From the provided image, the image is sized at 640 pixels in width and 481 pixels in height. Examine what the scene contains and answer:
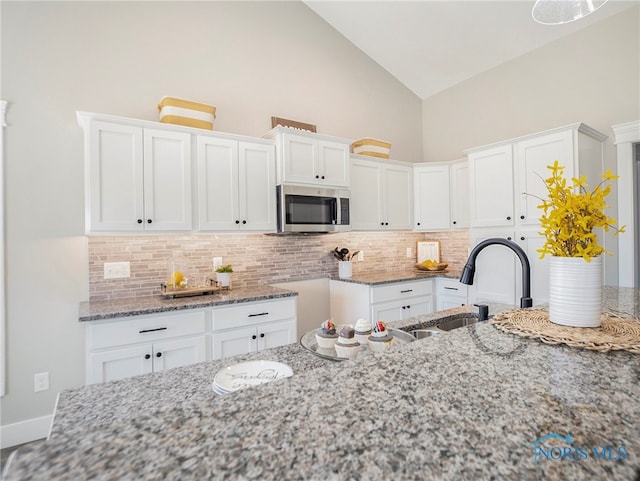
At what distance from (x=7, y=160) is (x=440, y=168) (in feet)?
13.8

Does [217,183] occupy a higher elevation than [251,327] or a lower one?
higher

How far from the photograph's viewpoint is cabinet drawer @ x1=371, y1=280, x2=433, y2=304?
11.7ft

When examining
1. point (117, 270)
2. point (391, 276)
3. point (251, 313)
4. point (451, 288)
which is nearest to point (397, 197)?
point (391, 276)

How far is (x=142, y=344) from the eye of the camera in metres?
2.32

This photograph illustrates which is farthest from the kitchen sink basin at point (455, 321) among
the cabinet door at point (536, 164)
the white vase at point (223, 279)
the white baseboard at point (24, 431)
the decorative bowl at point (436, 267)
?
the white baseboard at point (24, 431)

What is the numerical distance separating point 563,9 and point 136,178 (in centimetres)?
281

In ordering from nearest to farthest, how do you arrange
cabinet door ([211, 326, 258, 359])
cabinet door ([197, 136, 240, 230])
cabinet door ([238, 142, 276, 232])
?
1. cabinet door ([211, 326, 258, 359])
2. cabinet door ([197, 136, 240, 230])
3. cabinet door ([238, 142, 276, 232])

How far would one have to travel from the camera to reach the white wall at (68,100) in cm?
247

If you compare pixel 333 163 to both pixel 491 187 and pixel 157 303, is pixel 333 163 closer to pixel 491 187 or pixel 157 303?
pixel 491 187

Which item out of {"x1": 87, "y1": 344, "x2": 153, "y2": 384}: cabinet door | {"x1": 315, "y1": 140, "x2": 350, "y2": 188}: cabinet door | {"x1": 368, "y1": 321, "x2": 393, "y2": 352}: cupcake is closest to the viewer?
{"x1": 368, "y1": 321, "x2": 393, "y2": 352}: cupcake

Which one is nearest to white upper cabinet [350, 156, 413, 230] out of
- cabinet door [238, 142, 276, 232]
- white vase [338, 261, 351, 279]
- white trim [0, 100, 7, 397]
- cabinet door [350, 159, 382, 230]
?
cabinet door [350, 159, 382, 230]

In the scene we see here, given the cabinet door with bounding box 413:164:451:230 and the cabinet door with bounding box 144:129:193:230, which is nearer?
the cabinet door with bounding box 144:129:193:230

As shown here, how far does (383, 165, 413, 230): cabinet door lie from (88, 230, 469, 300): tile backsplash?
0.33 meters

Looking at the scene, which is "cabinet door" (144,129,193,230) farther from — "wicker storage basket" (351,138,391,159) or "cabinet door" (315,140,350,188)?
"wicker storage basket" (351,138,391,159)
